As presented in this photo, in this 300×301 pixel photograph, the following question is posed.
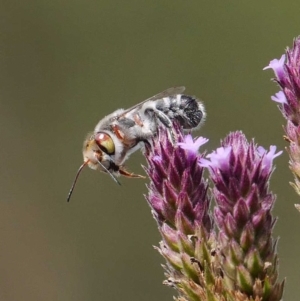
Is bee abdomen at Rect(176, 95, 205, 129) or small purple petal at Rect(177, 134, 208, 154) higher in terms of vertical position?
bee abdomen at Rect(176, 95, 205, 129)

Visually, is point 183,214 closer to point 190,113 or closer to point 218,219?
point 218,219

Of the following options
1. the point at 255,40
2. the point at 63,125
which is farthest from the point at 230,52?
the point at 63,125

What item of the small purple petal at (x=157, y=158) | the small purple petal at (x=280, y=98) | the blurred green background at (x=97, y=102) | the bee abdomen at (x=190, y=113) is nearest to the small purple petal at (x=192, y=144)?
the small purple petal at (x=157, y=158)

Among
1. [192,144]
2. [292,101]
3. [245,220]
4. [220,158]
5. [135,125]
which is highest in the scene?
[135,125]

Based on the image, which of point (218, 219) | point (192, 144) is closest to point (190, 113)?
point (192, 144)

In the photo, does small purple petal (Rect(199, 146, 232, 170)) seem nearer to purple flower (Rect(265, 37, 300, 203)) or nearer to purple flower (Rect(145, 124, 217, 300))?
purple flower (Rect(145, 124, 217, 300))

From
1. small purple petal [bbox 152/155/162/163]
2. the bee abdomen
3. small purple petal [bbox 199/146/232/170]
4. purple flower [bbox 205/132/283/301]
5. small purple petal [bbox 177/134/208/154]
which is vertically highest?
the bee abdomen

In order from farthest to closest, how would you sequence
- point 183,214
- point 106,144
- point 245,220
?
point 106,144 < point 183,214 < point 245,220

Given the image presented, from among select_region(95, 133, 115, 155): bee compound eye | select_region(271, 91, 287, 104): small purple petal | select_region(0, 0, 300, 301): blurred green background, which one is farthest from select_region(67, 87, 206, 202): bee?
select_region(0, 0, 300, 301): blurred green background

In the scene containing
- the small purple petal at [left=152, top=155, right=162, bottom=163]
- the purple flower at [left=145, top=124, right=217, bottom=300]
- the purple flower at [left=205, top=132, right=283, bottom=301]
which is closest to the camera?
the purple flower at [left=205, top=132, right=283, bottom=301]
